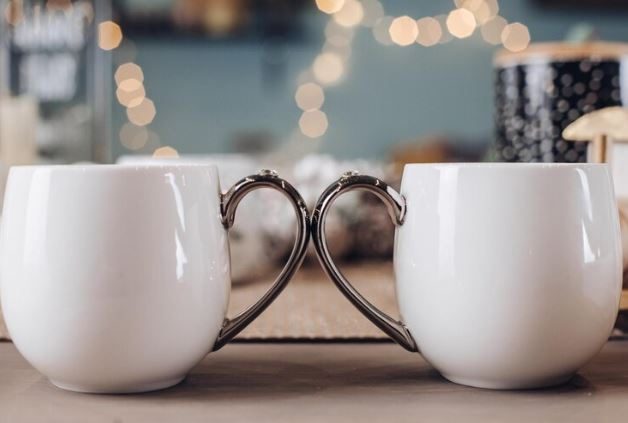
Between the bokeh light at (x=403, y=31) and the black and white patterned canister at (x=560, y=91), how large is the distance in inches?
99.5

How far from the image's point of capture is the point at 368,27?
3189 mm

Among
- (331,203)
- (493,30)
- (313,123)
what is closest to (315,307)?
(331,203)

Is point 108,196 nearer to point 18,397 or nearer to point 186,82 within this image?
point 18,397

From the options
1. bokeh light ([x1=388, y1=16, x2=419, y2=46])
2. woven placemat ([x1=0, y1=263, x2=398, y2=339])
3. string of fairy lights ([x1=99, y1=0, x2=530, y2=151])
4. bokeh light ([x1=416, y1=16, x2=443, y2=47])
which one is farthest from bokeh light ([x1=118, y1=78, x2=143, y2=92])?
woven placemat ([x1=0, y1=263, x2=398, y2=339])

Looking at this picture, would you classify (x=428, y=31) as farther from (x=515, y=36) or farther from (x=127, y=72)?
(x=127, y=72)

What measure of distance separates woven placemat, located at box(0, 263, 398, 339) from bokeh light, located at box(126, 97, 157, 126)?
95.7 inches

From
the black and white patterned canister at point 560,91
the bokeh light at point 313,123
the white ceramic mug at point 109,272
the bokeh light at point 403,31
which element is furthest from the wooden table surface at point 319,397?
the bokeh light at point 403,31

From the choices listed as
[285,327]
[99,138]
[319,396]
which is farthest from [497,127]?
[99,138]

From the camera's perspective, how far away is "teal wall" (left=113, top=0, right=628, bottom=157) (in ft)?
10.4

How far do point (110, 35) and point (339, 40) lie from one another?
36.4 inches

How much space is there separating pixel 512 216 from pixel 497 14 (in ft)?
9.92

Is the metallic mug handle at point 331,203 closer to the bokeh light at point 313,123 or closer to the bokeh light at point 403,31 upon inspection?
the bokeh light at point 313,123

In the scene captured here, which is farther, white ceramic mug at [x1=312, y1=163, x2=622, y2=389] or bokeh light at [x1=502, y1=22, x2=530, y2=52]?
bokeh light at [x1=502, y1=22, x2=530, y2=52]

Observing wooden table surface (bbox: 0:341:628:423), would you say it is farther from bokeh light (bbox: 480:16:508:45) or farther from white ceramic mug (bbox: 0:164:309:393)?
bokeh light (bbox: 480:16:508:45)
